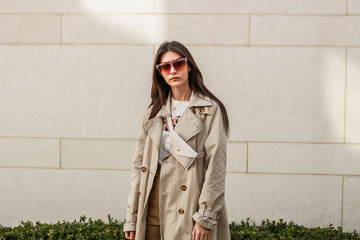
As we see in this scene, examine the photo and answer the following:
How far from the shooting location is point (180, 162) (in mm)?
2744

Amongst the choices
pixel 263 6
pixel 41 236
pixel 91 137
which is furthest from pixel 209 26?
pixel 41 236

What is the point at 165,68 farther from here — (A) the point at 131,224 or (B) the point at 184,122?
(A) the point at 131,224

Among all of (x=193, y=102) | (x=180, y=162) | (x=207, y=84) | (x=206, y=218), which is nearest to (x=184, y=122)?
(x=193, y=102)

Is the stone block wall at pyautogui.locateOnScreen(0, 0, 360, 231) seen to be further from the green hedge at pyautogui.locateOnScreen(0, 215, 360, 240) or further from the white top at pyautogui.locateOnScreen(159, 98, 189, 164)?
the white top at pyautogui.locateOnScreen(159, 98, 189, 164)

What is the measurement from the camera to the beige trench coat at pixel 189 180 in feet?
8.79

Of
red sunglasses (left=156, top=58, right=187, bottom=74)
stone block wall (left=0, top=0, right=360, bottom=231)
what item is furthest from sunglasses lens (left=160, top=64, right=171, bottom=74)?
stone block wall (left=0, top=0, right=360, bottom=231)

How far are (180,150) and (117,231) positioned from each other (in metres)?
2.32

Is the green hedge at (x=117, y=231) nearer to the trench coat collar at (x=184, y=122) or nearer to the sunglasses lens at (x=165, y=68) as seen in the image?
the trench coat collar at (x=184, y=122)

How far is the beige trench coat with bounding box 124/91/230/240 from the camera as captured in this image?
8.79 feet

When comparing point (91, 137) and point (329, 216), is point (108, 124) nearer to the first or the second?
point (91, 137)

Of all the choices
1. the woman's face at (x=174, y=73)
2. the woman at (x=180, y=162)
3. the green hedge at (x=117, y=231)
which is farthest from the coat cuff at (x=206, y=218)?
the green hedge at (x=117, y=231)

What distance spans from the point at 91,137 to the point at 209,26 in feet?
6.59

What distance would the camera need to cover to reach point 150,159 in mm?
2896

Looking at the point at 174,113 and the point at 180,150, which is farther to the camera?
the point at 174,113
